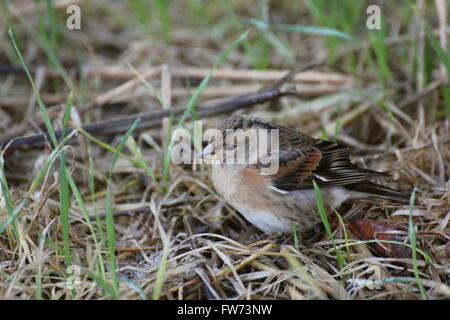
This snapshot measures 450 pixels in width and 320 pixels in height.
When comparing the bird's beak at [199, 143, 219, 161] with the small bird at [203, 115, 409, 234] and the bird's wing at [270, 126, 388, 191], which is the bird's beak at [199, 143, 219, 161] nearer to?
the small bird at [203, 115, 409, 234]

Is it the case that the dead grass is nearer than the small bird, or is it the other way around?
the dead grass

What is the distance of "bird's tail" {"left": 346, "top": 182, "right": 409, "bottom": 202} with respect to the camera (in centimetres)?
336

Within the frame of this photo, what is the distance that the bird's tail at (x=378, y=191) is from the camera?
3.36 meters

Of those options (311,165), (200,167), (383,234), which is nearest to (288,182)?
(311,165)

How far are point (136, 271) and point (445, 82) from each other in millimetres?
2881

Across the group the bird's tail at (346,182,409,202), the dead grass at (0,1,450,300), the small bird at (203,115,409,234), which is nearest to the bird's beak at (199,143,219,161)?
the small bird at (203,115,409,234)

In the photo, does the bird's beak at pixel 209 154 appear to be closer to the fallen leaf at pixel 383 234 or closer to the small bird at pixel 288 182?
the small bird at pixel 288 182

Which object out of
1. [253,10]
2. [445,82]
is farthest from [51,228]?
[253,10]

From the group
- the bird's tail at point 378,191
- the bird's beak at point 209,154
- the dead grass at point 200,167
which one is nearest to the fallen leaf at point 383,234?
the dead grass at point 200,167

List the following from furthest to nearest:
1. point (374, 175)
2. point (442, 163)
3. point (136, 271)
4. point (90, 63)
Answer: point (90, 63), point (442, 163), point (374, 175), point (136, 271)

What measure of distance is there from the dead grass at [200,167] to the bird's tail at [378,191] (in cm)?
12

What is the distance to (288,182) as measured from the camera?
11.2 feet
